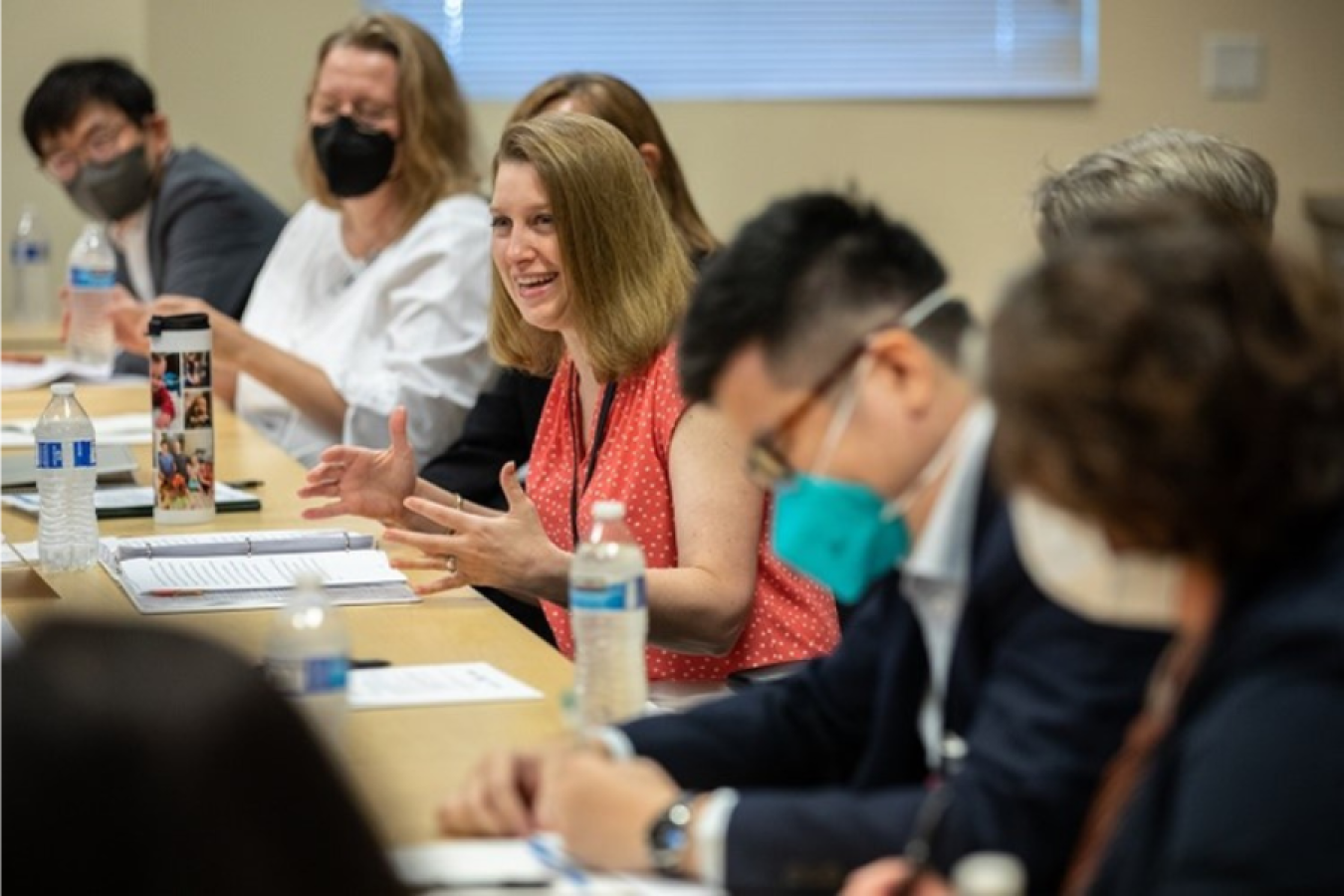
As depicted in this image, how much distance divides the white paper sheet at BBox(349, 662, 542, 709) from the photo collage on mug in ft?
3.16

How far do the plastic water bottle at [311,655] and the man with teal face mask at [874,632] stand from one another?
20 cm

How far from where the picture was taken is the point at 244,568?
2.71 m

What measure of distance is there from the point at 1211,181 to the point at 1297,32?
3.59 metres

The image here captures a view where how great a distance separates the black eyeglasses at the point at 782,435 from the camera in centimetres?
165

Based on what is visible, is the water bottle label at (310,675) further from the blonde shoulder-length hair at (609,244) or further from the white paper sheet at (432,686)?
the blonde shoulder-length hair at (609,244)

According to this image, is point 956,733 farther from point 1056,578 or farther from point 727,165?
point 727,165

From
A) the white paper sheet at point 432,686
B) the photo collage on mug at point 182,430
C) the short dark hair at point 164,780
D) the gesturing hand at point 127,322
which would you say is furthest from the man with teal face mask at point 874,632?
the gesturing hand at point 127,322

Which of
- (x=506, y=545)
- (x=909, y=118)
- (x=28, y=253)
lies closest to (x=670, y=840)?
(x=506, y=545)

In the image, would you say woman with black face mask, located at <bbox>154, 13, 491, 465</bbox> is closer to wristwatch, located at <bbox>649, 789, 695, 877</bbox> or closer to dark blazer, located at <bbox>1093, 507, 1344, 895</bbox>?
wristwatch, located at <bbox>649, 789, 695, 877</bbox>

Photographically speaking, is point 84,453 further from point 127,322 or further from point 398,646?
point 127,322

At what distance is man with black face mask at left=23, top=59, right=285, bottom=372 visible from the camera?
520 centimetres

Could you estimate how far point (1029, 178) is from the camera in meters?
5.89

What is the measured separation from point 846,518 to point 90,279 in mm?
3806

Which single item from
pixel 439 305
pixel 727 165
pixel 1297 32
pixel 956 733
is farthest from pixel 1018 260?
pixel 1297 32
